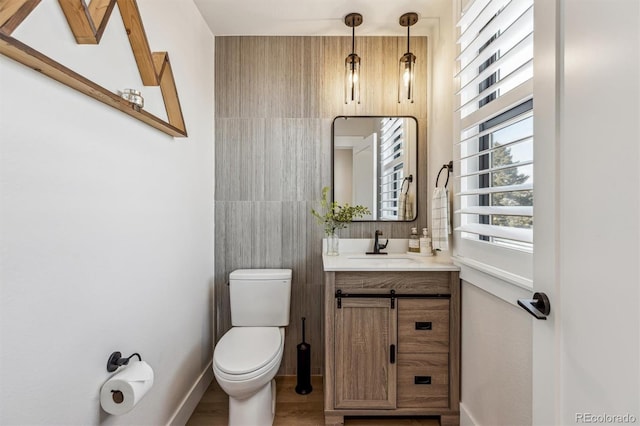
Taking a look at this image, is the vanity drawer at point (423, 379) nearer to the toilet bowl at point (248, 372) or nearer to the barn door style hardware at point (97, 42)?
the toilet bowl at point (248, 372)

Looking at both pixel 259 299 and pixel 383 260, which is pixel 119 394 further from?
pixel 383 260

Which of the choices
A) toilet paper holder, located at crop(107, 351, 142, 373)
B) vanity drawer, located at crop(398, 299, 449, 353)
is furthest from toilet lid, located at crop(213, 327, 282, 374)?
vanity drawer, located at crop(398, 299, 449, 353)

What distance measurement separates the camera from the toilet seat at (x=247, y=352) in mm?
1521

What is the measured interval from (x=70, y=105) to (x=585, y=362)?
1.52 m

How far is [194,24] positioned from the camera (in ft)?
6.41

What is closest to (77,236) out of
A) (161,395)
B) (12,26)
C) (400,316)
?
(12,26)

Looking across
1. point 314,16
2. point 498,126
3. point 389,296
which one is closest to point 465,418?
point 389,296

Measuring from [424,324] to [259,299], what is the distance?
1058 mm

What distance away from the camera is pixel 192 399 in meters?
1.87

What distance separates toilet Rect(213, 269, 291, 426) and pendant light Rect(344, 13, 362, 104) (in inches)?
53.7

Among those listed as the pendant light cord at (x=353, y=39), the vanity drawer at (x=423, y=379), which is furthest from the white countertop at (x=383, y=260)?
the pendant light cord at (x=353, y=39)

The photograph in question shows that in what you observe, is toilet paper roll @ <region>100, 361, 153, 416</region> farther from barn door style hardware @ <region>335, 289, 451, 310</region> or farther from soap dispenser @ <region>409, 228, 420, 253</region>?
soap dispenser @ <region>409, 228, 420, 253</region>

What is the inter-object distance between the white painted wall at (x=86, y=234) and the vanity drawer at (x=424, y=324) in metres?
1.26

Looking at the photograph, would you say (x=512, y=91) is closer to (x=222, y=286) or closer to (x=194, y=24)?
(x=194, y=24)
